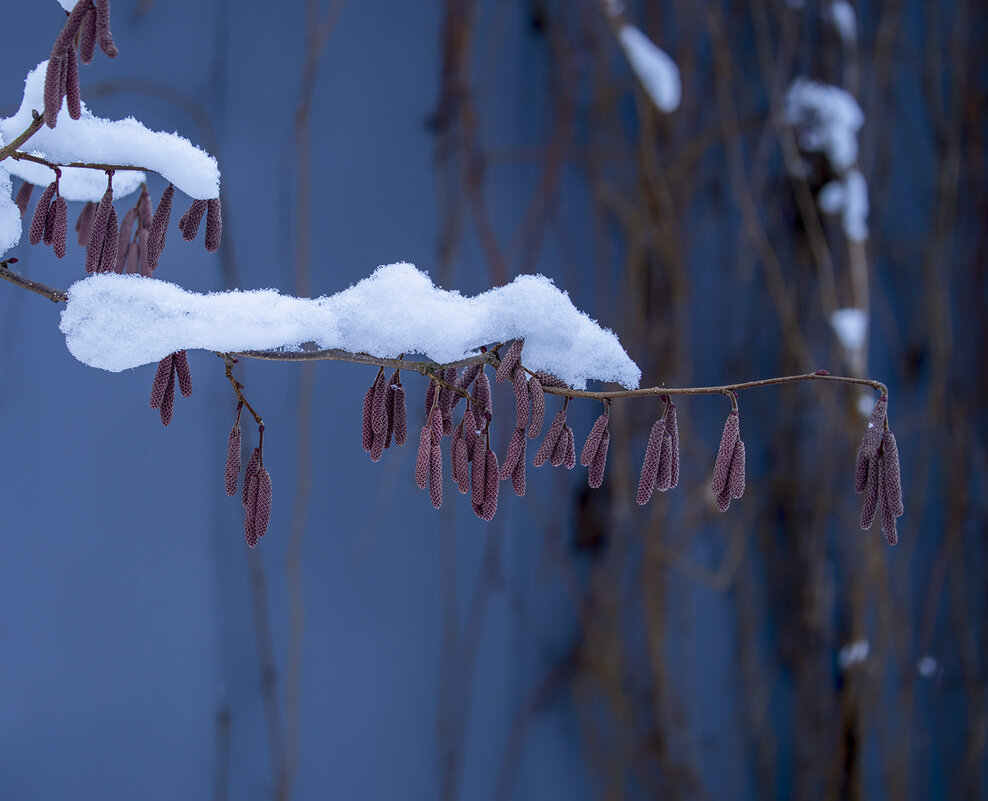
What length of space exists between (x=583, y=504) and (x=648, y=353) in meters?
0.25

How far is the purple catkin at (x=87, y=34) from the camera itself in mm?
446

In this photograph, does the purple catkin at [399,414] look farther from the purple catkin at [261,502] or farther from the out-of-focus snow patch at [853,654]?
the out-of-focus snow patch at [853,654]

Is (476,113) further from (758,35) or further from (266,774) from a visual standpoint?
(266,774)

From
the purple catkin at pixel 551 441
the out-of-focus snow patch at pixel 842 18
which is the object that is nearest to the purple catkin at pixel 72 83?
the purple catkin at pixel 551 441

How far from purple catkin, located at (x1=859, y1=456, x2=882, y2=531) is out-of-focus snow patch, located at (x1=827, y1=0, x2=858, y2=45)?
121 centimetres

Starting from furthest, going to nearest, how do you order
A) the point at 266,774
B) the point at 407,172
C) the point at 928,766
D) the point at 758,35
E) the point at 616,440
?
the point at 928,766 < the point at 758,35 < the point at 616,440 < the point at 407,172 < the point at 266,774

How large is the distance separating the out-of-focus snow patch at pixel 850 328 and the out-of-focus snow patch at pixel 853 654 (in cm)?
49

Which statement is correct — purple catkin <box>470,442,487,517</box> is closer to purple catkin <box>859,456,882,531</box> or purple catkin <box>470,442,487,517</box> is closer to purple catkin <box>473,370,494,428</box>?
purple catkin <box>473,370,494,428</box>

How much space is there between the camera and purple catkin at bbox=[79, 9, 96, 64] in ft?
1.46

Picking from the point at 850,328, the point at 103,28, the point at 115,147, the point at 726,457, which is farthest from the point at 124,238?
the point at 850,328

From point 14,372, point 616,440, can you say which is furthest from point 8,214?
point 616,440

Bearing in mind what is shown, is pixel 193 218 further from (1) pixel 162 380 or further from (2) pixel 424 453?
(2) pixel 424 453

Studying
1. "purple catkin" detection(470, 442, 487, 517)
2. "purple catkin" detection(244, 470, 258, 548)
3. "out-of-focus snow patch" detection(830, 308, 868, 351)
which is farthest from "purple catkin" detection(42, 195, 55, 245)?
"out-of-focus snow patch" detection(830, 308, 868, 351)

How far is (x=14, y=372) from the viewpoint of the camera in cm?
98
